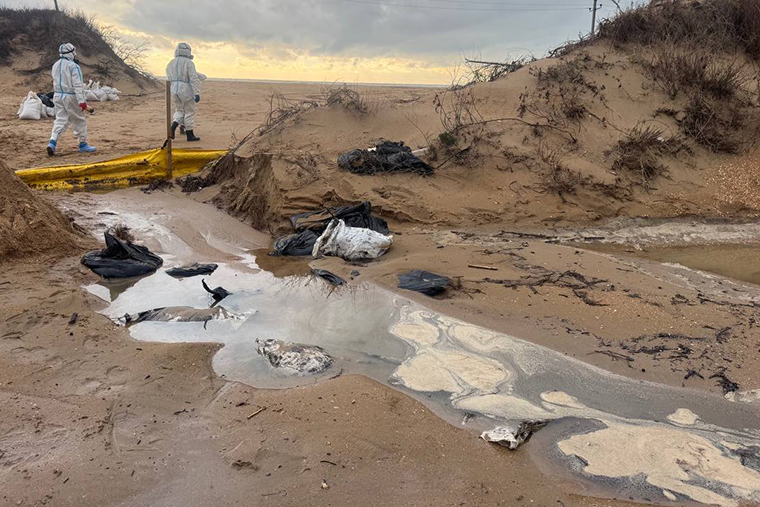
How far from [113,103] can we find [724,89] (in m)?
16.0

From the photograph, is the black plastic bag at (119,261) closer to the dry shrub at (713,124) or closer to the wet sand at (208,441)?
the wet sand at (208,441)

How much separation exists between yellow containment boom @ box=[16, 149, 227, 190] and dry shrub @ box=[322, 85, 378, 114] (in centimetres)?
238

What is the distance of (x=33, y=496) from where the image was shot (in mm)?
2451

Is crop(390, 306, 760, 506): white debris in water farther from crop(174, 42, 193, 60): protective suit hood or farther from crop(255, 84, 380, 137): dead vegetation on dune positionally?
crop(174, 42, 193, 60): protective suit hood

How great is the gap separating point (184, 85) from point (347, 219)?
6.42 m

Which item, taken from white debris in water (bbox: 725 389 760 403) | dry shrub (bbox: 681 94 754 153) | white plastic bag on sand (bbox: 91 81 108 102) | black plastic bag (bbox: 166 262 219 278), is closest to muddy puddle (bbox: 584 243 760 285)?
white debris in water (bbox: 725 389 760 403)

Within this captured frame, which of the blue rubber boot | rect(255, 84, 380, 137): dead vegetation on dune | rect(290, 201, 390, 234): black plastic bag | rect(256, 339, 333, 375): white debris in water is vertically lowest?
rect(256, 339, 333, 375): white debris in water

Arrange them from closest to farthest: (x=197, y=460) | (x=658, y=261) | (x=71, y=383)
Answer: (x=197, y=460) → (x=71, y=383) → (x=658, y=261)

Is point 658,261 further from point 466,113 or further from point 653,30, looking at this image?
point 653,30

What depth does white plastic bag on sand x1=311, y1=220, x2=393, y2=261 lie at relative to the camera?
5824 millimetres

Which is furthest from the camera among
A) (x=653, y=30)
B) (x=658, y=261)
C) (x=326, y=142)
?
(x=653, y=30)

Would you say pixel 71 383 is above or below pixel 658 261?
below

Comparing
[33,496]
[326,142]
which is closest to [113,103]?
[326,142]

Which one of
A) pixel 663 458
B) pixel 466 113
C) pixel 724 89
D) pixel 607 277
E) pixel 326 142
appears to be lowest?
pixel 663 458
